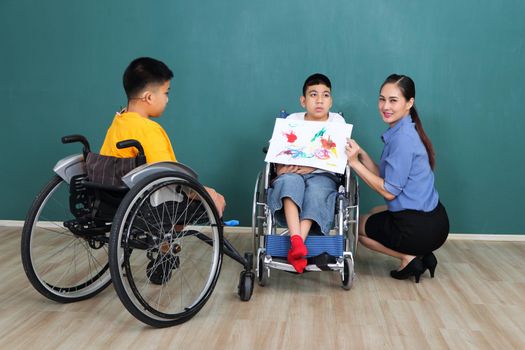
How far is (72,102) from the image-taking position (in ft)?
11.8

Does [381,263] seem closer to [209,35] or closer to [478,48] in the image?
[478,48]

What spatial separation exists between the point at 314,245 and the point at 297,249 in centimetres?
11

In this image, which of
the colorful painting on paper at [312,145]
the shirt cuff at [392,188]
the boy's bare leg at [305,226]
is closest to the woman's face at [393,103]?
the colorful painting on paper at [312,145]

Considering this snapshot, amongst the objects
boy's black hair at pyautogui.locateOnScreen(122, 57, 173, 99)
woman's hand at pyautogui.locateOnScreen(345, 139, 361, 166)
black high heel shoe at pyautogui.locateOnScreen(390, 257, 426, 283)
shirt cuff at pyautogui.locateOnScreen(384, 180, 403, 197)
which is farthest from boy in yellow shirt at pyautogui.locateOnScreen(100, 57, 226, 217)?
black high heel shoe at pyautogui.locateOnScreen(390, 257, 426, 283)

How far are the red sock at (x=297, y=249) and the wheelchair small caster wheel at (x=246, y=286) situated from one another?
0.56 ft

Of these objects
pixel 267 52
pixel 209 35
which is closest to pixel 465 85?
pixel 267 52

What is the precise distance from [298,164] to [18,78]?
1739 mm

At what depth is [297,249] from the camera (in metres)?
2.53

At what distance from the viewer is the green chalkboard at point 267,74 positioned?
3377mm

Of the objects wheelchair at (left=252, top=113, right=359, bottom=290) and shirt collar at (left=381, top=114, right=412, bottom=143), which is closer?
wheelchair at (left=252, top=113, right=359, bottom=290)

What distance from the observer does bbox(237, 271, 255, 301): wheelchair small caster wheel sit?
8.28ft

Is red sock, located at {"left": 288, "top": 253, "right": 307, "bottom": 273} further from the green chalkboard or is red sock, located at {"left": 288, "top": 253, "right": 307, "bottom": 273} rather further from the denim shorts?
the green chalkboard

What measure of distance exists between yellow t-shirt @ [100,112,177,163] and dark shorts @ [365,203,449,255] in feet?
3.34

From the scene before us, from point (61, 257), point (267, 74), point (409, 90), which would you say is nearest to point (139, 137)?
point (61, 257)
